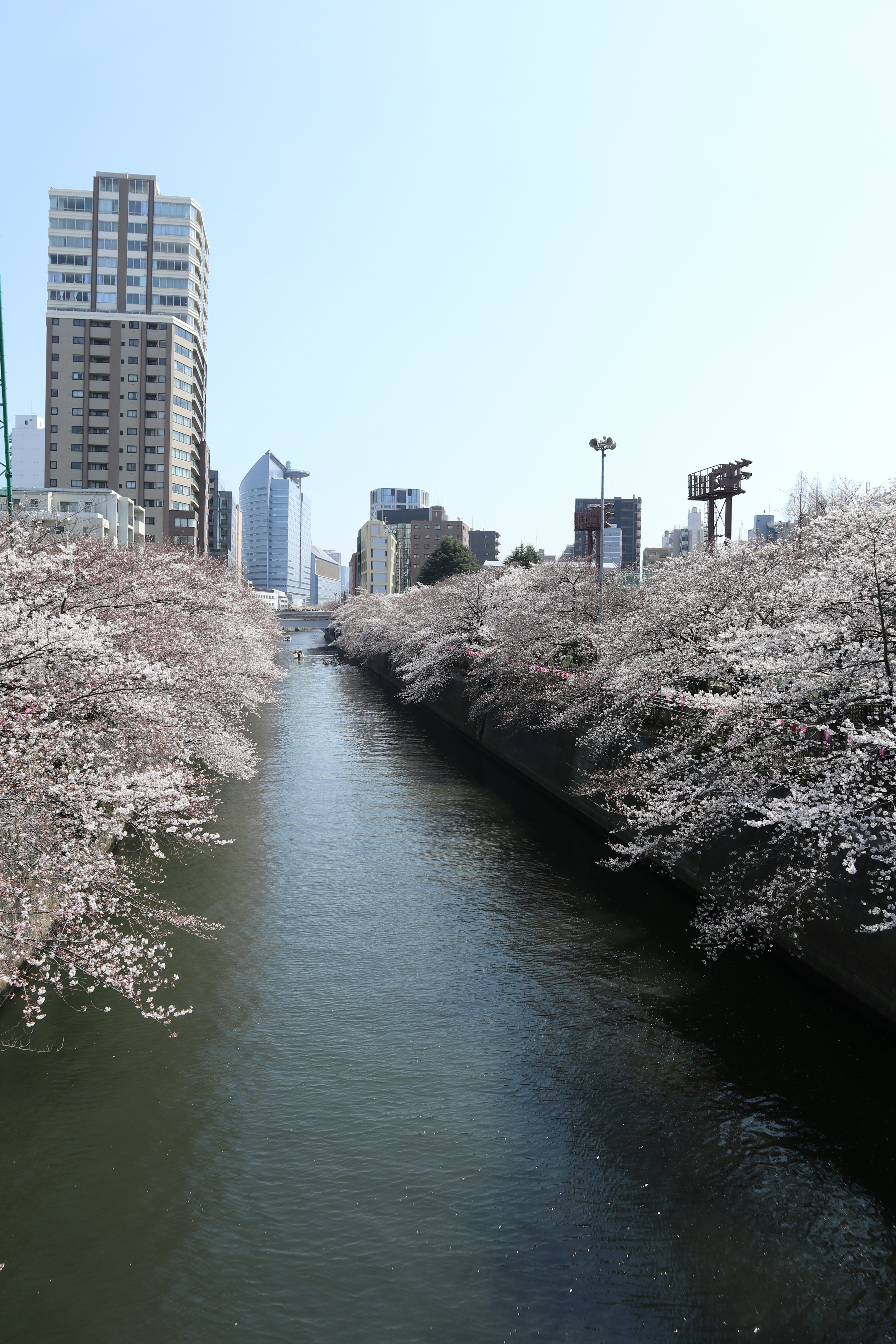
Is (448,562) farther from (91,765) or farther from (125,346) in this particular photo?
(91,765)

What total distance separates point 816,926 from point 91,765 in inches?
451

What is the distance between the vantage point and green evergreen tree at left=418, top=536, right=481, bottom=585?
83688 mm

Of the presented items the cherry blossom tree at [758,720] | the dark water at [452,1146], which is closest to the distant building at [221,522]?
the cherry blossom tree at [758,720]

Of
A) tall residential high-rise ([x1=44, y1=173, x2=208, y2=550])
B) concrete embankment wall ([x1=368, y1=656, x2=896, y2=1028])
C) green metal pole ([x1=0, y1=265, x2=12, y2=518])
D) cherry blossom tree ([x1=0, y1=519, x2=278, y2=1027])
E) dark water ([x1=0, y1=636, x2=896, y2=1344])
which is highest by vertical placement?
tall residential high-rise ([x1=44, y1=173, x2=208, y2=550])

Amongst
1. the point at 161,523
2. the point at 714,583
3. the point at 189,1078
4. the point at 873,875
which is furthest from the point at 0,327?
the point at 161,523

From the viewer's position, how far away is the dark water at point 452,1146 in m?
7.42

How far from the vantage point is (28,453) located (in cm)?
11650

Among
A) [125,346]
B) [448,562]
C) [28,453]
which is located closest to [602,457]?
[448,562]

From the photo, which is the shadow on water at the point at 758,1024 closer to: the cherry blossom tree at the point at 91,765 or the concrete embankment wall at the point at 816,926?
the concrete embankment wall at the point at 816,926

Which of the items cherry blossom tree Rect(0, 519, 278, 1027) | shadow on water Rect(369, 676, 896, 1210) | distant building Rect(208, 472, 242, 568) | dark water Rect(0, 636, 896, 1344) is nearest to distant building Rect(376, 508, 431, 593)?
distant building Rect(208, 472, 242, 568)

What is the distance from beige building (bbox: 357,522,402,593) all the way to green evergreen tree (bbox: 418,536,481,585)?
190 feet

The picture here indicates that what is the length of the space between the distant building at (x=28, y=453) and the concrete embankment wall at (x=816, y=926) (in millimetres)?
107882

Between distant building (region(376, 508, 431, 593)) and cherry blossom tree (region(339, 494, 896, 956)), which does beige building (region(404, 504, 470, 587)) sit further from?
cherry blossom tree (region(339, 494, 896, 956))

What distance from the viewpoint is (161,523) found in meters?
92.4
